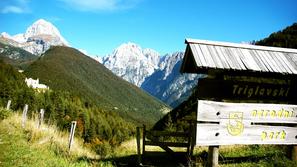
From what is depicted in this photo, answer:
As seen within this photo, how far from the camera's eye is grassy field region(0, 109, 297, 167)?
1195 centimetres

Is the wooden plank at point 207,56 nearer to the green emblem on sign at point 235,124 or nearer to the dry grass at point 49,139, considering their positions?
the green emblem on sign at point 235,124

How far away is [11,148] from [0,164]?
2.61 m

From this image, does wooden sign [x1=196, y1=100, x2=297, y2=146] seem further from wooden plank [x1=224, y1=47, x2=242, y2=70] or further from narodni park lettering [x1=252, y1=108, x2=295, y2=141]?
wooden plank [x1=224, y1=47, x2=242, y2=70]

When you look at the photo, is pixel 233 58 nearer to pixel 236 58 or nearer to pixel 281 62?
pixel 236 58

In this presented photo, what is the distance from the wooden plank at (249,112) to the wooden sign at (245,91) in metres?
0.36

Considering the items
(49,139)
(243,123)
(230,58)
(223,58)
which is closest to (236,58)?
(230,58)

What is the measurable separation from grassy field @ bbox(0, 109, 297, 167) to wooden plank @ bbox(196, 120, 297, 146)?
77 cm

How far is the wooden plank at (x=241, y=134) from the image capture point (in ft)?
35.8

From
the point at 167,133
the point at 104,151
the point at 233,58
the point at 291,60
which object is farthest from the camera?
the point at 104,151

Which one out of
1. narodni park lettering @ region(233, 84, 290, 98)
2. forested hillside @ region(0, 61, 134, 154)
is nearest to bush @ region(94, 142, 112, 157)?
narodni park lettering @ region(233, 84, 290, 98)

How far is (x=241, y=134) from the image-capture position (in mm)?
11398

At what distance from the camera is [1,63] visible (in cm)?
16225

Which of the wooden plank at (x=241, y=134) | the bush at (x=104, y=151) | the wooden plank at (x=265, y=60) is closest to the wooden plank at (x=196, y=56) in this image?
the wooden plank at (x=241, y=134)

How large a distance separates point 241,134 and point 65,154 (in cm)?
750
